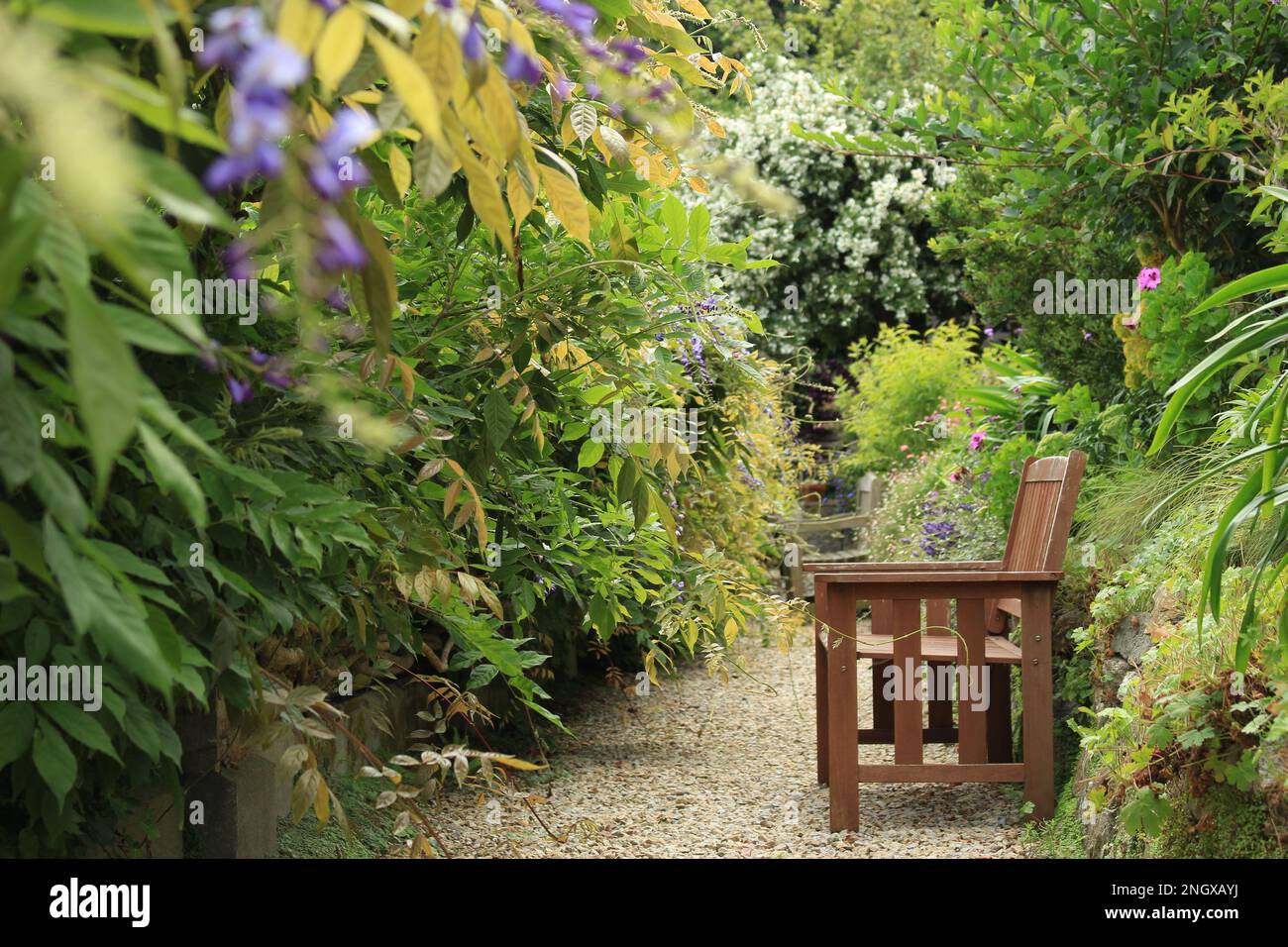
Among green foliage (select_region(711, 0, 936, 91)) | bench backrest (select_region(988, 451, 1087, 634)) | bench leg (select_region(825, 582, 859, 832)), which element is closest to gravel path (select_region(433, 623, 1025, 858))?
bench leg (select_region(825, 582, 859, 832))

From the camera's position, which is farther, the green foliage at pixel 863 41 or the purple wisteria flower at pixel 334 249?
the green foliage at pixel 863 41

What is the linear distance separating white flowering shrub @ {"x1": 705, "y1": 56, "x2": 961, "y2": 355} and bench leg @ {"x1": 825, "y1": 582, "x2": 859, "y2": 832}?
28.9ft

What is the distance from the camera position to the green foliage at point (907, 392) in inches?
379

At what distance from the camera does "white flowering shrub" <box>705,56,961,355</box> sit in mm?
12094

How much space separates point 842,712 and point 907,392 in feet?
22.3

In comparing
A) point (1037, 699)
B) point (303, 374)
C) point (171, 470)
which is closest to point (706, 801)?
point (1037, 699)

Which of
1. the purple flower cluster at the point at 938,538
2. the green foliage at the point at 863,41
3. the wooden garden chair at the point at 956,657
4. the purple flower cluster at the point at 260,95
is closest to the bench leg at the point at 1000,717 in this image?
the wooden garden chair at the point at 956,657

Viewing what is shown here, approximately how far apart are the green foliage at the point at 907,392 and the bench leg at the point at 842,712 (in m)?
5.97

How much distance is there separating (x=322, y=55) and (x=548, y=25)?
884 millimetres

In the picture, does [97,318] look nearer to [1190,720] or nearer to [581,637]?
[1190,720]

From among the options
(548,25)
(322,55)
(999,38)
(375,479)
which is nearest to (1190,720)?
(375,479)

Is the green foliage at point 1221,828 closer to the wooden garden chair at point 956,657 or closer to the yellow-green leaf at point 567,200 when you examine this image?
the wooden garden chair at point 956,657

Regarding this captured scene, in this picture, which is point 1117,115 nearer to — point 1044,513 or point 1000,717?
point 1044,513

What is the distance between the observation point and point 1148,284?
4215mm
